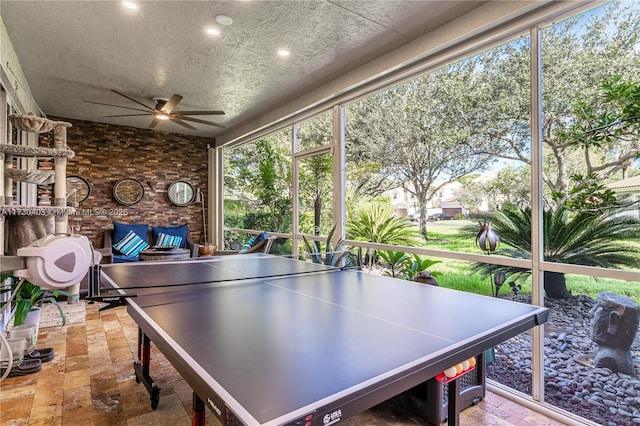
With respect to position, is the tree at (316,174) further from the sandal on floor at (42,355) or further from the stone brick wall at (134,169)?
the stone brick wall at (134,169)

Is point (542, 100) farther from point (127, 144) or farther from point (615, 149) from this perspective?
point (127, 144)

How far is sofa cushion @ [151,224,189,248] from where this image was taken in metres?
6.71

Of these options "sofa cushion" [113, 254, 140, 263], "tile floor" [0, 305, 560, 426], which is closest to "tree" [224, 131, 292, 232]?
"sofa cushion" [113, 254, 140, 263]

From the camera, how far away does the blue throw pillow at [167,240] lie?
6.61m

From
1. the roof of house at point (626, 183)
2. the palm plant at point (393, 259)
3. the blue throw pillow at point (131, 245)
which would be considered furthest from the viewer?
the blue throw pillow at point (131, 245)

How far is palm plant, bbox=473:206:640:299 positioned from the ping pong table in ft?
3.22

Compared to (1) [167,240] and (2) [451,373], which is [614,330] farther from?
(1) [167,240]

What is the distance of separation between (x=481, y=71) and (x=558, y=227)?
57.5 inches

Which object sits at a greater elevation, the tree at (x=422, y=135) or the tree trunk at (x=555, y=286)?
the tree at (x=422, y=135)

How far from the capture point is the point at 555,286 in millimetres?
2449

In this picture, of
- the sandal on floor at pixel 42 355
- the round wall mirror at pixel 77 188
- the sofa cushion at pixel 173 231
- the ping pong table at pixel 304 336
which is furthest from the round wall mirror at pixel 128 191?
the ping pong table at pixel 304 336

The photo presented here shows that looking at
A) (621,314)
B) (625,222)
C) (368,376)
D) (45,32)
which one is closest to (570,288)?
(621,314)

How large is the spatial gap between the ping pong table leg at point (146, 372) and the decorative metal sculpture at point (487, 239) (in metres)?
2.51

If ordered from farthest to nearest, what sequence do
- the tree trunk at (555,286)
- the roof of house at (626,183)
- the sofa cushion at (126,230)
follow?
1. the sofa cushion at (126,230)
2. the tree trunk at (555,286)
3. the roof of house at (626,183)
